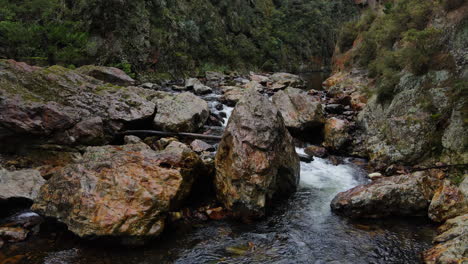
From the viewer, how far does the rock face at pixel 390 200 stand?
5969 mm

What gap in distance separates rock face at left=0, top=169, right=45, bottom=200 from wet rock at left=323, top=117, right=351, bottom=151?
881cm

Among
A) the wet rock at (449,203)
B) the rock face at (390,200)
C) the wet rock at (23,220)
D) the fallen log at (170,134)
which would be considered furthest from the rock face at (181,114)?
the wet rock at (449,203)

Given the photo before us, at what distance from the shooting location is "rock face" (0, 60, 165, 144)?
7395 mm

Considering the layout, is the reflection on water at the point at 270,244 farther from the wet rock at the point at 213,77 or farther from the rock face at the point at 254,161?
the wet rock at the point at 213,77

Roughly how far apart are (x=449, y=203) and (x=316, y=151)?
4369mm

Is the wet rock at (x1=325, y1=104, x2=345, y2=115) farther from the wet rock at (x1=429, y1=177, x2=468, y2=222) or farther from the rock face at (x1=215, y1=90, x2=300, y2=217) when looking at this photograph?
the wet rock at (x1=429, y1=177, x2=468, y2=222)

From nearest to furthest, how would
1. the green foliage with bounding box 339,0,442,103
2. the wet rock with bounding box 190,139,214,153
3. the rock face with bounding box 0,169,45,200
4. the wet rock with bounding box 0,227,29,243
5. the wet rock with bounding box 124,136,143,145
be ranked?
the wet rock with bounding box 0,227,29,243 < the rock face with bounding box 0,169,45,200 < the wet rock with bounding box 124,136,143,145 < the green foliage with bounding box 339,0,442,103 < the wet rock with bounding box 190,139,214,153

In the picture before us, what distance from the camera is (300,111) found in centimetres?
1123

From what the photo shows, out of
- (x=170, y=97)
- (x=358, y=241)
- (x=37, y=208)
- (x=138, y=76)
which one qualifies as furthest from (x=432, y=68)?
(x=138, y=76)

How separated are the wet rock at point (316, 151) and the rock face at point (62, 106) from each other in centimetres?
585

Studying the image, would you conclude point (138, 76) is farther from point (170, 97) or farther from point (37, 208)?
point (37, 208)

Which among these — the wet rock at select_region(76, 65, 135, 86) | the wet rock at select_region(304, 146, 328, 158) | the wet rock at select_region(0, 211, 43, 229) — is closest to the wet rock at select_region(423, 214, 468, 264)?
the wet rock at select_region(304, 146, 328, 158)

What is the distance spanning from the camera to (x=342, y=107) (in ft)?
45.2

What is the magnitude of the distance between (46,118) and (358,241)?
839 centimetres
